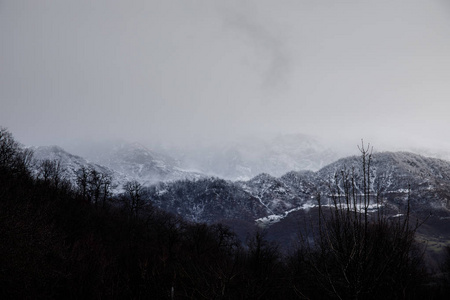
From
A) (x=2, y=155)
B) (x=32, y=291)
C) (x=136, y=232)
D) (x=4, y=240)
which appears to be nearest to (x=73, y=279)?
(x=32, y=291)

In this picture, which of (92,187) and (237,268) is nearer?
(237,268)

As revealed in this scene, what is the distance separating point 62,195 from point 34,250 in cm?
4554

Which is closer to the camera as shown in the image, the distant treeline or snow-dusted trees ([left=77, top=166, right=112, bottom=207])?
the distant treeline

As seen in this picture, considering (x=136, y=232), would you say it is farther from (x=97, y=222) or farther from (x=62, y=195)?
(x=62, y=195)

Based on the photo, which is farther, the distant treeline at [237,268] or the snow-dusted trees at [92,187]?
the snow-dusted trees at [92,187]

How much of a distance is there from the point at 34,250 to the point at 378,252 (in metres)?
17.7

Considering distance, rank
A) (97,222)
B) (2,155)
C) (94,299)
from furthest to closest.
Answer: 1. (97,222)
2. (2,155)
3. (94,299)

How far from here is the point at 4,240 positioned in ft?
45.8

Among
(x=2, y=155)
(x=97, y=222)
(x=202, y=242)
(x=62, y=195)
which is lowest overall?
(x=202, y=242)

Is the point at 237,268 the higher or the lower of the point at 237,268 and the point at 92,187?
the lower

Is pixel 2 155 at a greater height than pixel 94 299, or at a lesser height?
greater

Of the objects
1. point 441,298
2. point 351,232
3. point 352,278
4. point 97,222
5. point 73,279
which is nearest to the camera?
point 352,278

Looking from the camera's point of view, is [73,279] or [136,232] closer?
[73,279]

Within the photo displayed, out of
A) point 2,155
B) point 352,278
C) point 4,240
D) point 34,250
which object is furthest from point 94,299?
point 2,155
